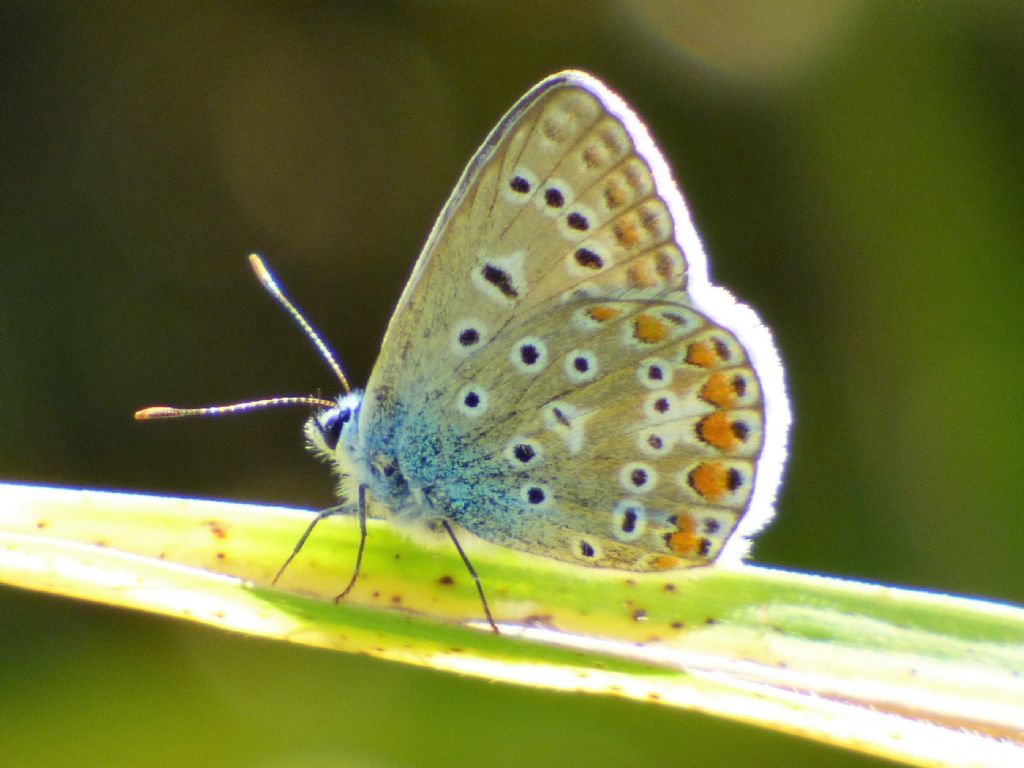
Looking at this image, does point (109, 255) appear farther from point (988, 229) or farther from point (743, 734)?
point (988, 229)

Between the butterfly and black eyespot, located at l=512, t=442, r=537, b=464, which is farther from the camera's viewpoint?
black eyespot, located at l=512, t=442, r=537, b=464

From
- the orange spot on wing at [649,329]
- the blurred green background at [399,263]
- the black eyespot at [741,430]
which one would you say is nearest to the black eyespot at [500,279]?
the orange spot on wing at [649,329]

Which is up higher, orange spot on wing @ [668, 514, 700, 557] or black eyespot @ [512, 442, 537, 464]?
black eyespot @ [512, 442, 537, 464]

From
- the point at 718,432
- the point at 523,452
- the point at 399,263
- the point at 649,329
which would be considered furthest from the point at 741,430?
the point at 399,263

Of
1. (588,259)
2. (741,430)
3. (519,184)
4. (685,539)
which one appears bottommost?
(685,539)

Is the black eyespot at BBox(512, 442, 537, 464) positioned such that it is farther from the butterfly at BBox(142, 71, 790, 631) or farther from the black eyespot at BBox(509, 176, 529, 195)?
the black eyespot at BBox(509, 176, 529, 195)

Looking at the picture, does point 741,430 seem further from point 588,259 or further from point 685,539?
point 588,259

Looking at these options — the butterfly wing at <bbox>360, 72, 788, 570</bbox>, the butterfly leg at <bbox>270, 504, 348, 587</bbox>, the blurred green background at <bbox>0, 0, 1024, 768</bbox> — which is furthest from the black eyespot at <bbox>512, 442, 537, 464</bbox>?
the blurred green background at <bbox>0, 0, 1024, 768</bbox>
